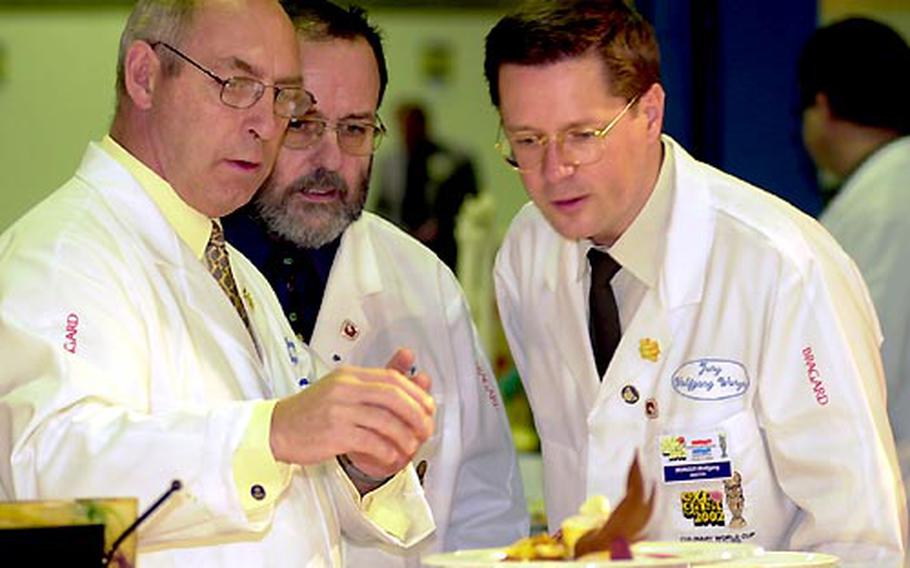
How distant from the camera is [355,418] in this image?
84.3 inches

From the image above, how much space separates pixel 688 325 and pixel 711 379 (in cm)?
10

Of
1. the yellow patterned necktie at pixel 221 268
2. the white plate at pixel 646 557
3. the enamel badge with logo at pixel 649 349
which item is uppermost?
the yellow patterned necktie at pixel 221 268

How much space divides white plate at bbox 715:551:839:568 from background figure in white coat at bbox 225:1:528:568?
3.52ft

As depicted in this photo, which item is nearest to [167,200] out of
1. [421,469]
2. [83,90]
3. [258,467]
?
[258,467]

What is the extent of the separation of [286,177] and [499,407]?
1.79ft

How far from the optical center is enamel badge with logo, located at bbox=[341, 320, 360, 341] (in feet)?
10.9

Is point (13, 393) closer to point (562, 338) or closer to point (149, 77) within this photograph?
point (149, 77)

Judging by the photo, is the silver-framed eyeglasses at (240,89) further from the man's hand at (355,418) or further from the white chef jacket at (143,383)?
the man's hand at (355,418)

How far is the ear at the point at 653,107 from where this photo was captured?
3.04m

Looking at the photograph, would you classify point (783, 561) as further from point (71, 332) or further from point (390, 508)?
point (71, 332)

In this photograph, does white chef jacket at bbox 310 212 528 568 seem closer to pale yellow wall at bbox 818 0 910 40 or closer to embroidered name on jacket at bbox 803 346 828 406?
embroidered name on jacket at bbox 803 346 828 406

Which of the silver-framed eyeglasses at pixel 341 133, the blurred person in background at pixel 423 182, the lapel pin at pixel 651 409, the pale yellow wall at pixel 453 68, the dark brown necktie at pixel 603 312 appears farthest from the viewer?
the pale yellow wall at pixel 453 68

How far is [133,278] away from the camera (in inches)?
96.7

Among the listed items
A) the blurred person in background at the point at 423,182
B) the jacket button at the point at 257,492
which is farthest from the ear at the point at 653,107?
the blurred person in background at the point at 423,182
